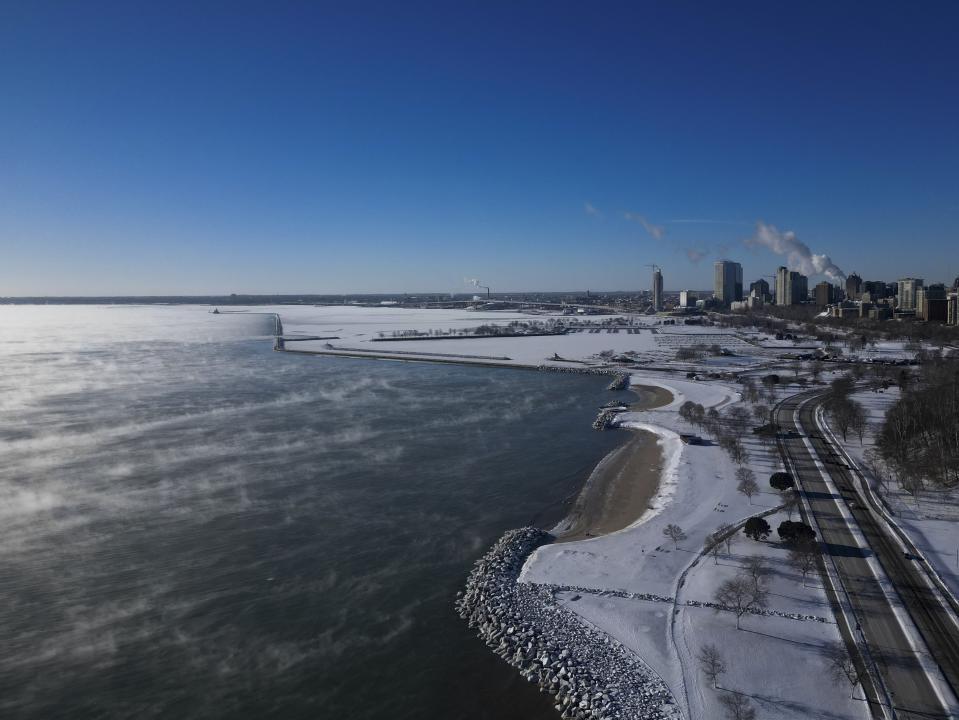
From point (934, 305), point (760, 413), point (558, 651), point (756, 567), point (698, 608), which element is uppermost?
point (934, 305)

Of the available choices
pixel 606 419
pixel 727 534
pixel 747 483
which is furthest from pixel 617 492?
pixel 606 419

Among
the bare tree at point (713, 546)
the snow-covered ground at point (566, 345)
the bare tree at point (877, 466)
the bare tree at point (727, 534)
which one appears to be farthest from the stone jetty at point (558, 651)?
the snow-covered ground at point (566, 345)

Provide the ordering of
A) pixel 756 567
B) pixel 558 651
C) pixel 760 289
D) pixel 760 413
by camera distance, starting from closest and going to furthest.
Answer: pixel 558 651 → pixel 756 567 → pixel 760 413 → pixel 760 289

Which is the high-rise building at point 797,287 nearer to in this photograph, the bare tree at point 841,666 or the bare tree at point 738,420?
the bare tree at point 738,420

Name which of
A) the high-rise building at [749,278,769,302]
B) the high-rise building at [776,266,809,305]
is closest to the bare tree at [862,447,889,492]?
the high-rise building at [776,266,809,305]

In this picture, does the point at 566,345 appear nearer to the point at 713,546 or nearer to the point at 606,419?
the point at 606,419

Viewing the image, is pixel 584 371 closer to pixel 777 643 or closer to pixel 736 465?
Result: pixel 736 465
